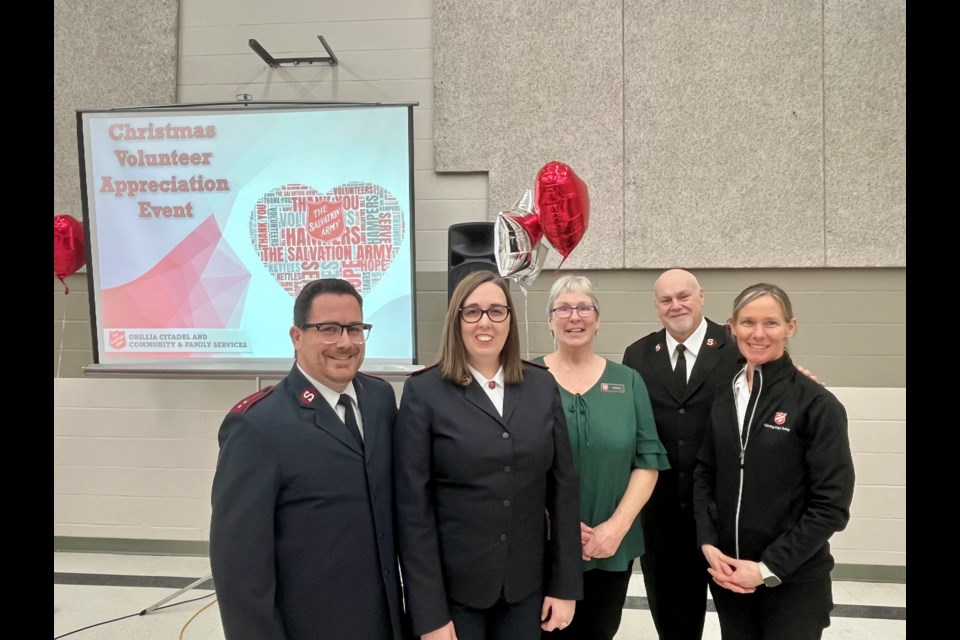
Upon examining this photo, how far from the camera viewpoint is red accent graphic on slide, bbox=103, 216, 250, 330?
3.21 meters

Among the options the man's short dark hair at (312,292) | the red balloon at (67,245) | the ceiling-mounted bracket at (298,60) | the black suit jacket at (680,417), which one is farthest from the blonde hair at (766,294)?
the red balloon at (67,245)

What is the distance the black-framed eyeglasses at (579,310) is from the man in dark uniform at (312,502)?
66 centimetres

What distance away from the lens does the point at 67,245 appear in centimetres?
339

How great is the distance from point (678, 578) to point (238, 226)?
9.06 feet

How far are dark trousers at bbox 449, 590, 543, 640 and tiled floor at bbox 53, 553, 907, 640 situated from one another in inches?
60.2

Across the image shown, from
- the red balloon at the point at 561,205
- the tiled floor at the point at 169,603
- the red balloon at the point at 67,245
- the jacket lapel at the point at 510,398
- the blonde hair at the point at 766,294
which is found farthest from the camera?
the red balloon at the point at 67,245

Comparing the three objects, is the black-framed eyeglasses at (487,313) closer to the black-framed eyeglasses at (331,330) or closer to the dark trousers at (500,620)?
the black-framed eyeglasses at (331,330)

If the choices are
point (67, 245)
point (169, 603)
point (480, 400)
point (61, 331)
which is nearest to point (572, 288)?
point (480, 400)

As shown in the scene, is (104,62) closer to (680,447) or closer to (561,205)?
(561,205)

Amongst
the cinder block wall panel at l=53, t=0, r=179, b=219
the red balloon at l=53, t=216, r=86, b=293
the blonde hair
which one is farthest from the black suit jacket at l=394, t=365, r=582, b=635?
the cinder block wall panel at l=53, t=0, r=179, b=219

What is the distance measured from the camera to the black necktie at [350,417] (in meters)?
1.29

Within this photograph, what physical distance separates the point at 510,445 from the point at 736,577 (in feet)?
2.40

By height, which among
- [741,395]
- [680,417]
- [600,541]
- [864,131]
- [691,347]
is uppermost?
[864,131]
